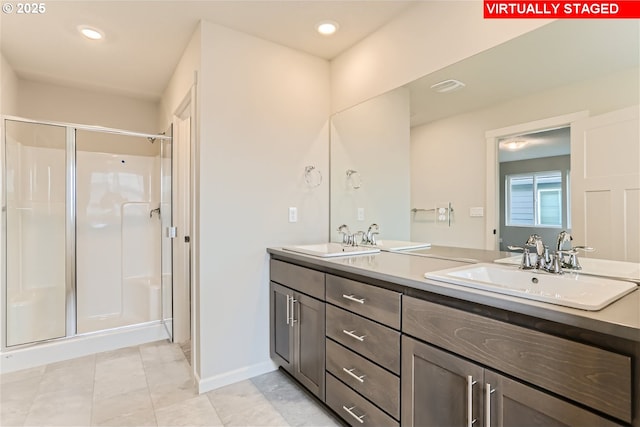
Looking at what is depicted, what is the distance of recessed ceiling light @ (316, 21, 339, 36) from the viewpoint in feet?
6.74

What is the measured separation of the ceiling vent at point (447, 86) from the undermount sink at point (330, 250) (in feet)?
3.44

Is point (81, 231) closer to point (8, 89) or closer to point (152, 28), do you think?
point (8, 89)

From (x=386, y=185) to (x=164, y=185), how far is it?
2118mm

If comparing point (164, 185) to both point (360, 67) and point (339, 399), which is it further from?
point (339, 399)

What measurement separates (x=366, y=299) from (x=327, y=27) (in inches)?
69.5

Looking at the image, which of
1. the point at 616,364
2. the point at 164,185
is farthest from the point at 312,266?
Result: the point at 164,185

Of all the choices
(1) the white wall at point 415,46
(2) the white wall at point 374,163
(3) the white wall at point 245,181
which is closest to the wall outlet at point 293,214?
(3) the white wall at point 245,181

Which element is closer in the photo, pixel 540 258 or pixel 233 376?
pixel 540 258

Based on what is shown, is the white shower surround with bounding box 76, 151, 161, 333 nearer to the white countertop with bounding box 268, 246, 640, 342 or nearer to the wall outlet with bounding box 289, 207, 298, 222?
the wall outlet with bounding box 289, 207, 298, 222

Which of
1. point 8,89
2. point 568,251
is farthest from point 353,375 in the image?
point 8,89

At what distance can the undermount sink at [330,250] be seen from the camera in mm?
1887

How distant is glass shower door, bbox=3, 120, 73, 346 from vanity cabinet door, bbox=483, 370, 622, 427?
316cm

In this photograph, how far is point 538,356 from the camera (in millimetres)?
898

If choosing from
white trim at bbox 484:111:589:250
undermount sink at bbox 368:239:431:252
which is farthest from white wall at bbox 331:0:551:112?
undermount sink at bbox 368:239:431:252
